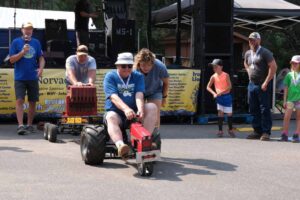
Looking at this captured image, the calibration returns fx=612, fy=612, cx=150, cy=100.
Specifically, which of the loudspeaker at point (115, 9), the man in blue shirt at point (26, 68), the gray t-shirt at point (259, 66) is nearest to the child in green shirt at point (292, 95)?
the gray t-shirt at point (259, 66)

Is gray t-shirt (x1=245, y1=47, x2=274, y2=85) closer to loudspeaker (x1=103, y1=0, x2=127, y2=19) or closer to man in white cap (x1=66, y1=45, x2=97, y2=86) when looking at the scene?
man in white cap (x1=66, y1=45, x2=97, y2=86)

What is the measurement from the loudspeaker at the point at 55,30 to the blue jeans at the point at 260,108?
796cm

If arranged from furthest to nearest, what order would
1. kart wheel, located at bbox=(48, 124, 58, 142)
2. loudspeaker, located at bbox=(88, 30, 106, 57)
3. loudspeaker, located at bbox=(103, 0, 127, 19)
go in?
loudspeaker, located at bbox=(103, 0, 127, 19)
loudspeaker, located at bbox=(88, 30, 106, 57)
kart wheel, located at bbox=(48, 124, 58, 142)

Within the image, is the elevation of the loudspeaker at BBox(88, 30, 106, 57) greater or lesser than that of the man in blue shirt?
greater

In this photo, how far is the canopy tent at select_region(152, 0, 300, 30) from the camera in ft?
54.0

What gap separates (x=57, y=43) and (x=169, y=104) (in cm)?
435

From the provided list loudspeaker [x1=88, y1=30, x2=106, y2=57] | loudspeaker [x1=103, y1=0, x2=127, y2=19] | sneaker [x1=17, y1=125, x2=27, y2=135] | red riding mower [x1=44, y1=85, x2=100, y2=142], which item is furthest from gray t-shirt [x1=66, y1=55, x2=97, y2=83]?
loudspeaker [x1=103, y1=0, x2=127, y2=19]

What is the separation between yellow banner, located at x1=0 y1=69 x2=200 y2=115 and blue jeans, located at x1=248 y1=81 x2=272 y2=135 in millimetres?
2768

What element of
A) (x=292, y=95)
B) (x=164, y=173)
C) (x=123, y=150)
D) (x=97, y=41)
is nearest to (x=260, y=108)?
(x=292, y=95)

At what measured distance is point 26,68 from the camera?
11.4 meters

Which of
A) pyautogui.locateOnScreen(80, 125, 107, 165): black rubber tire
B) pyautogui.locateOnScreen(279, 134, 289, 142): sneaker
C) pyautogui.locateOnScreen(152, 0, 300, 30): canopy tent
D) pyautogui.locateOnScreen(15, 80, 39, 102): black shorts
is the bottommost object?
pyautogui.locateOnScreen(279, 134, 289, 142): sneaker

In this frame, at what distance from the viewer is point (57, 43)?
16812mm

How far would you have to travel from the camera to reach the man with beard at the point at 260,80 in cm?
1132

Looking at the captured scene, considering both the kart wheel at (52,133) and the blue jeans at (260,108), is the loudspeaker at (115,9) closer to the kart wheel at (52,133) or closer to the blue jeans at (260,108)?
the blue jeans at (260,108)
